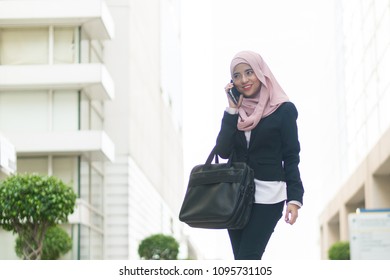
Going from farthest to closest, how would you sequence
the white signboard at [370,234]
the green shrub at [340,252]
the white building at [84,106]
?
the green shrub at [340,252], the white building at [84,106], the white signboard at [370,234]

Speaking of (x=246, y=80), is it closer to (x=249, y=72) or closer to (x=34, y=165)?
(x=249, y=72)

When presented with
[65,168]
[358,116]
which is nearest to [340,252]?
[358,116]

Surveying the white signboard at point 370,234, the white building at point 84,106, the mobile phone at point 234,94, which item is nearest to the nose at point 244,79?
the mobile phone at point 234,94

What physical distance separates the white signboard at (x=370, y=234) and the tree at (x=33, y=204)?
7884 millimetres

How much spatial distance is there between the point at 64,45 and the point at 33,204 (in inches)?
609

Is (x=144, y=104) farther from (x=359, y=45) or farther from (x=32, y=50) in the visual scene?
(x=32, y=50)

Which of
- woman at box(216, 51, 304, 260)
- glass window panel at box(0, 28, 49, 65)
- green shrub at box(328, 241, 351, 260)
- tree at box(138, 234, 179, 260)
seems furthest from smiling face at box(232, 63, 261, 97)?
green shrub at box(328, 241, 351, 260)

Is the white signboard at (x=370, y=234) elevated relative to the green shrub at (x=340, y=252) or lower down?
lower down

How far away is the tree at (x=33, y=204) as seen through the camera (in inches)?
798

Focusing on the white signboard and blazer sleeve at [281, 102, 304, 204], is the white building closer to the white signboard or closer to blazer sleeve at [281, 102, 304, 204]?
the white signboard

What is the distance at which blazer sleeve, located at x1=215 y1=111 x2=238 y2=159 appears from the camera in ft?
17.8

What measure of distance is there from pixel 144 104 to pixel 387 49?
59.7 feet

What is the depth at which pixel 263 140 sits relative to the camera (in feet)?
17.8

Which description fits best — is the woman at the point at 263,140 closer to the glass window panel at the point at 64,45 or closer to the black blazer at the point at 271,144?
the black blazer at the point at 271,144
